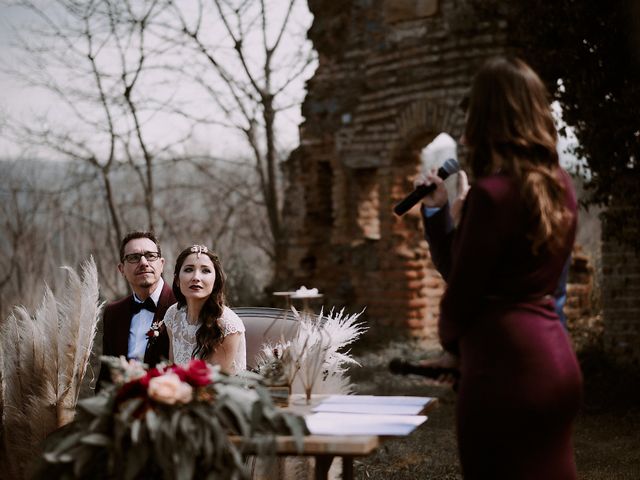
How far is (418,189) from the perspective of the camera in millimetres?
2908

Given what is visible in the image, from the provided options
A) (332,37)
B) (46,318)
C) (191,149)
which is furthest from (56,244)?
(46,318)

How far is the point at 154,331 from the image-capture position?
4625mm

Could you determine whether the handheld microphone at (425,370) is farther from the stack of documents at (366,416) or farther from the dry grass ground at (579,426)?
the dry grass ground at (579,426)

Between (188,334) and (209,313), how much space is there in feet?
0.52

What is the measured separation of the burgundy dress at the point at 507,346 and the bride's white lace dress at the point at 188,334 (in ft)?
6.36

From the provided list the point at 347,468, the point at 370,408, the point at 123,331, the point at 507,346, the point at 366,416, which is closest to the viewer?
the point at 507,346

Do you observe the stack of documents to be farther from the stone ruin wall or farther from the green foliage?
the stone ruin wall

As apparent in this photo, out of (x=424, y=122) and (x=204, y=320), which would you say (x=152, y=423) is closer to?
(x=204, y=320)

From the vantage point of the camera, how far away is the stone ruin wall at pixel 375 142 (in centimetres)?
1059

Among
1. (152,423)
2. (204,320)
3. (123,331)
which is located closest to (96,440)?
(152,423)

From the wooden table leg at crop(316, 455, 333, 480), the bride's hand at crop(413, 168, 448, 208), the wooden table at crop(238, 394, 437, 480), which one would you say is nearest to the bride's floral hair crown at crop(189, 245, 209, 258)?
the wooden table leg at crop(316, 455, 333, 480)

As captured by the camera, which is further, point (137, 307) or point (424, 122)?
point (424, 122)

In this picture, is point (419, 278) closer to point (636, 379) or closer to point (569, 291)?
point (569, 291)

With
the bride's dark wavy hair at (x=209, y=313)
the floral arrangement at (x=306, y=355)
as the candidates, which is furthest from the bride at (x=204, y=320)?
the floral arrangement at (x=306, y=355)
